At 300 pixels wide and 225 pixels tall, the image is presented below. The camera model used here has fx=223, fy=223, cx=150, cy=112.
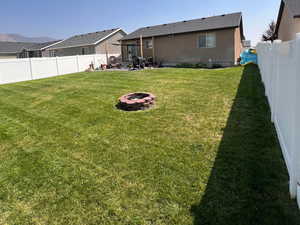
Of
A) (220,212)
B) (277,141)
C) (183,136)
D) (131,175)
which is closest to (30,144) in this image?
(131,175)

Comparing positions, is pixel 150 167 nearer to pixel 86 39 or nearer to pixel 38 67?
pixel 38 67

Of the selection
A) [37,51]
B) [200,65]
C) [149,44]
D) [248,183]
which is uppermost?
[37,51]

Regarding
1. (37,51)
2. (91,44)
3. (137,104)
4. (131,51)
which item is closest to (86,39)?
(91,44)

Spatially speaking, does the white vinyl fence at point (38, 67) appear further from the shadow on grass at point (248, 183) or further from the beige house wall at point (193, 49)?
the shadow on grass at point (248, 183)

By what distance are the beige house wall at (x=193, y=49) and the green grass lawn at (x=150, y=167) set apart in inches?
460

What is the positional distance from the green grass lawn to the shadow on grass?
1 centimetres

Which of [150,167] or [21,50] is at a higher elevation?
[21,50]

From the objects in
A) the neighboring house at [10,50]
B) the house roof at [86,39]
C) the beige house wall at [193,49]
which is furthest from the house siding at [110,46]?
the neighboring house at [10,50]

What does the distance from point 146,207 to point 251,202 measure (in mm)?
1186

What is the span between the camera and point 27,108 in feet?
24.9

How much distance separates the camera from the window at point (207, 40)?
17422mm

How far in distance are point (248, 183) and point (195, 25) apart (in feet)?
61.4

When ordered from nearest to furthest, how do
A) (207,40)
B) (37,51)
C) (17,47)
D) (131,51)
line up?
(207,40), (131,51), (37,51), (17,47)

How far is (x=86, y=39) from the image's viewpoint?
98.2 feet
